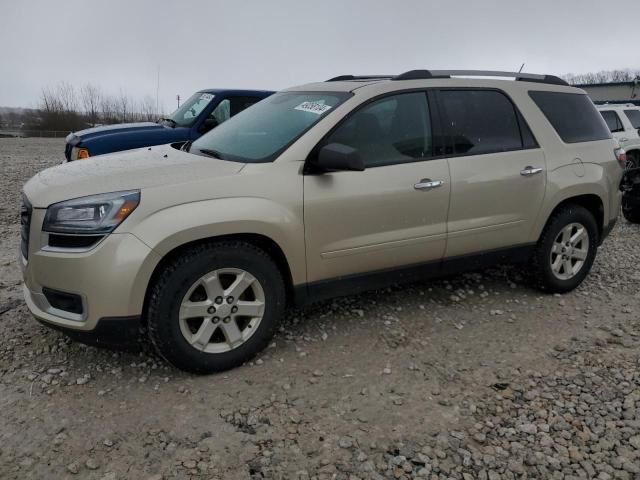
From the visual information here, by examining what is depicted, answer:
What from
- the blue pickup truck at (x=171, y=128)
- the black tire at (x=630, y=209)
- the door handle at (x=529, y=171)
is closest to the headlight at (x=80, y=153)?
the blue pickup truck at (x=171, y=128)

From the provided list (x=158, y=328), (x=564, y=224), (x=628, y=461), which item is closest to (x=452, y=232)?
(x=564, y=224)

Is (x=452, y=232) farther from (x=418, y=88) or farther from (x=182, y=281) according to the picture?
(x=182, y=281)

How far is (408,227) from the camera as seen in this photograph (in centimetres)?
360

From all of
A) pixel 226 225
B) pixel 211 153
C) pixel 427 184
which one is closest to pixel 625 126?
pixel 427 184

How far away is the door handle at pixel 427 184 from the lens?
11.7 ft

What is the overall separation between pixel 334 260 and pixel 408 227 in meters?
0.60

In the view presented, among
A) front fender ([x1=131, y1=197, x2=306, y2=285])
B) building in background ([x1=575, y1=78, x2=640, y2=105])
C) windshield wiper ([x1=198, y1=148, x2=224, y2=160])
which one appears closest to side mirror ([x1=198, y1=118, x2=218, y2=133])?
windshield wiper ([x1=198, y1=148, x2=224, y2=160])

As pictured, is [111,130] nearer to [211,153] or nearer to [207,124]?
[207,124]

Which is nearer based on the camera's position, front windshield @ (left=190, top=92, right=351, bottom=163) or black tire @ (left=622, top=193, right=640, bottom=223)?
front windshield @ (left=190, top=92, right=351, bottom=163)

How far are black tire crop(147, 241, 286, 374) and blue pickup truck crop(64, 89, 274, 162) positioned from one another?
4.24 meters

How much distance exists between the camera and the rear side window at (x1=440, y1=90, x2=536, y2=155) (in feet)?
12.6

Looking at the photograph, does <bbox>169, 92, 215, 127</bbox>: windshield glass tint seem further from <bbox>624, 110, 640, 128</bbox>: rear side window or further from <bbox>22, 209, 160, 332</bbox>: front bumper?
<bbox>624, 110, 640, 128</bbox>: rear side window

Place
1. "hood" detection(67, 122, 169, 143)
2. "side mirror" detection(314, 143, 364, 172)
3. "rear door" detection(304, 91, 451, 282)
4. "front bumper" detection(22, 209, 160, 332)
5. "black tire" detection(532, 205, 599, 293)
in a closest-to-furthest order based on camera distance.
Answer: "front bumper" detection(22, 209, 160, 332) < "side mirror" detection(314, 143, 364, 172) < "rear door" detection(304, 91, 451, 282) < "black tire" detection(532, 205, 599, 293) < "hood" detection(67, 122, 169, 143)

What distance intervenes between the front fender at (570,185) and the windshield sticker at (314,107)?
1959mm
